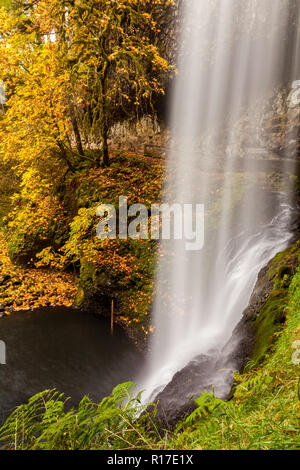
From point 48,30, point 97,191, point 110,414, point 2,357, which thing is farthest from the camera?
point 97,191

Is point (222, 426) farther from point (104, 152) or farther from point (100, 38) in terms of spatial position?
point (100, 38)

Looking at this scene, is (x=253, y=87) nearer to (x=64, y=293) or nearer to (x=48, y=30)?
(x=48, y=30)

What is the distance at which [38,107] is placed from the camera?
25.5 ft

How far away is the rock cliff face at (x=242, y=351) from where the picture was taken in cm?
349

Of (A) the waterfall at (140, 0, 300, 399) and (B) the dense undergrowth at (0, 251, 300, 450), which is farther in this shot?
(A) the waterfall at (140, 0, 300, 399)

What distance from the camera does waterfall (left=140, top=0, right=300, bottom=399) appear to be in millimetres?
6445

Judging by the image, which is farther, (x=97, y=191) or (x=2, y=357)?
(x=97, y=191)

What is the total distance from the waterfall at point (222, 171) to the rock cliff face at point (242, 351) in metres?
1.02

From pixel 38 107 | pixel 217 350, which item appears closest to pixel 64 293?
pixel 217 350

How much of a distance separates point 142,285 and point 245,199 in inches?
183

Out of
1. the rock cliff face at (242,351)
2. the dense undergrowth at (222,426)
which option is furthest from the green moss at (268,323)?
the dense undergrowth at (222,426)

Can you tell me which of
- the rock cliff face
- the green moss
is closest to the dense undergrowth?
the green moss

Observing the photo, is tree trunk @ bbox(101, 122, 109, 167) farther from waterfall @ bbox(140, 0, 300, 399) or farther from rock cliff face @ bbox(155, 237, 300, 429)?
rock cliff face @ bbox(155, 237, 300, 429)

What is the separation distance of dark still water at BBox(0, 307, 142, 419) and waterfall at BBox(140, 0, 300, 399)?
838 millimetres
